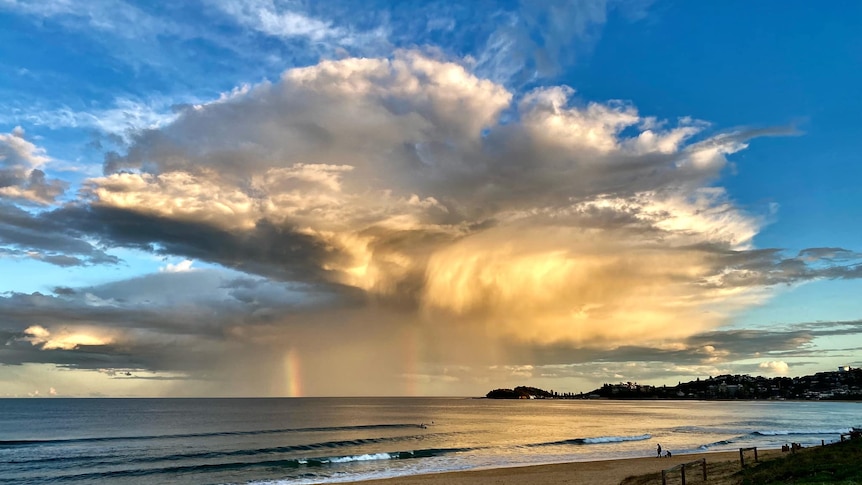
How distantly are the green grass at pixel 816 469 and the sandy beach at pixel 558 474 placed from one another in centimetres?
729

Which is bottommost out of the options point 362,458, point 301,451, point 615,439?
point 615,439

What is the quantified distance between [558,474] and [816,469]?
24.6 meters

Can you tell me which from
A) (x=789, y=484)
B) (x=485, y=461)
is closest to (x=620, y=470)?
(x=485, y=461)

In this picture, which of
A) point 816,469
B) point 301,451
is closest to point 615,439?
point 301,451

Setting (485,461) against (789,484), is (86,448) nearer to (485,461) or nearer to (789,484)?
(485,461)

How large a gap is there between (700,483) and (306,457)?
47.5 meters

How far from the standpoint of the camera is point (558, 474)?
48.4m

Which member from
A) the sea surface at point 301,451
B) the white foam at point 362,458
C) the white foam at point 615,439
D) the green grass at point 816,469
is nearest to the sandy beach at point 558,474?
the sea surface at point 301,451

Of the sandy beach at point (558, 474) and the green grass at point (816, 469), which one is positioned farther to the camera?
the sandy beach at point (558, 474)

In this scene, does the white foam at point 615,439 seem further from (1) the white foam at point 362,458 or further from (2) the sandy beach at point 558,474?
(1) the white foam at point 362,458

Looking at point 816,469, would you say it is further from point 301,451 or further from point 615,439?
point 615,439

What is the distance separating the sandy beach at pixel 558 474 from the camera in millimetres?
44094

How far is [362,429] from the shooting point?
11038cm

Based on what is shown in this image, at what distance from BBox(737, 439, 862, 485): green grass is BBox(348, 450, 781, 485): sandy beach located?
23.9 ft
